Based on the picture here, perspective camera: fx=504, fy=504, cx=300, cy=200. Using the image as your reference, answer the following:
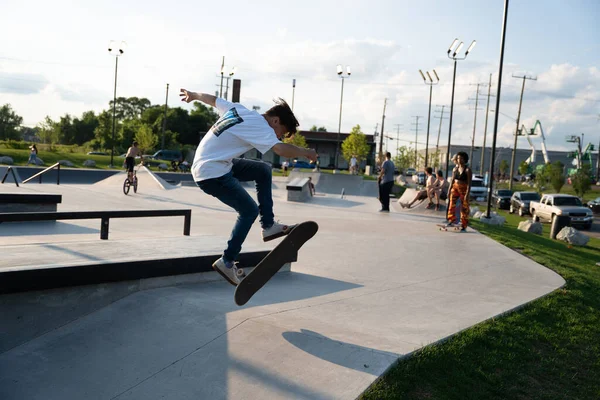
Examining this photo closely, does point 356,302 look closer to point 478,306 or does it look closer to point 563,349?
point 478,306

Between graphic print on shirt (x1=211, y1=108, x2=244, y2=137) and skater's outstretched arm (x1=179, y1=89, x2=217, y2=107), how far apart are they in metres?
0.40

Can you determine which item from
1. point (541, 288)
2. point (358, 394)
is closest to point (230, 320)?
point (358, 394)

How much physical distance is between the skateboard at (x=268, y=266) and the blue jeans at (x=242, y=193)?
364 millimetres

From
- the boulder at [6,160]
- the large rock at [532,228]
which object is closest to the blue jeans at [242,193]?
the large rock at [532,228]

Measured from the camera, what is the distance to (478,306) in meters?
5.45

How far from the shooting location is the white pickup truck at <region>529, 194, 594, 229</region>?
1022 inches

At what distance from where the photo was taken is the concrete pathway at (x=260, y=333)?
3299 mm

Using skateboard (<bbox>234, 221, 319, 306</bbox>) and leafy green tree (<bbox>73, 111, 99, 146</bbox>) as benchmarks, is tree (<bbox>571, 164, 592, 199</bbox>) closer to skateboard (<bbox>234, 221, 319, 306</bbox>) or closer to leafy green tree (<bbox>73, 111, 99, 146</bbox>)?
skateboard (<bbox>234, 221, 319, 306</bbox>)

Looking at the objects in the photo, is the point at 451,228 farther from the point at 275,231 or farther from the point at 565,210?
the point at 565,210

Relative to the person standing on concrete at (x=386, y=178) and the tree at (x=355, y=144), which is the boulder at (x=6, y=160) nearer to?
the person standing on concrete at (x=386, y=178)

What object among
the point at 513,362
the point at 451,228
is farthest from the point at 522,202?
the point at 513,362

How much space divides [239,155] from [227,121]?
0.30 metres

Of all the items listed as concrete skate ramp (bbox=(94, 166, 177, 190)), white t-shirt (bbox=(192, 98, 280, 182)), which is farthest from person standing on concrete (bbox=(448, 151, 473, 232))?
concrete skate ramp (bbox=(94, 166, 177, 190))

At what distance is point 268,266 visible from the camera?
14.3ft
